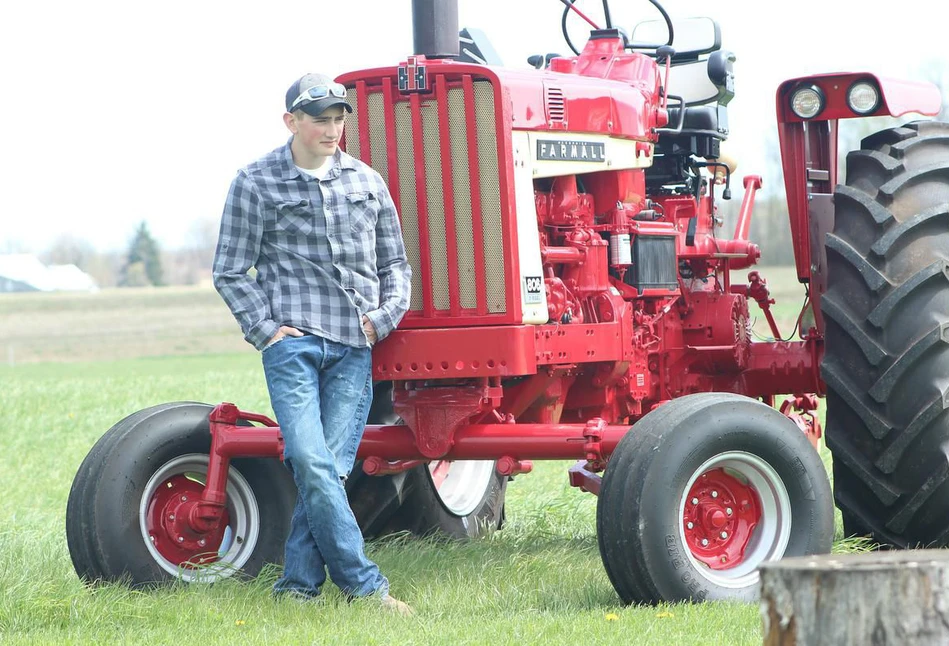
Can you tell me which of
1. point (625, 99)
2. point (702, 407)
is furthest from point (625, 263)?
point (702, 407)

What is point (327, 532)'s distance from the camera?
209 inches

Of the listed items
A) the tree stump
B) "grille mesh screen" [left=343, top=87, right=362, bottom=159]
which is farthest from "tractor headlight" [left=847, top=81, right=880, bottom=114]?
the tree stump

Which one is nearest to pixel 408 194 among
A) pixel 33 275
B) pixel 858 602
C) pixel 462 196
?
pixel 462 196

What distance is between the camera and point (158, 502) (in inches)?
239

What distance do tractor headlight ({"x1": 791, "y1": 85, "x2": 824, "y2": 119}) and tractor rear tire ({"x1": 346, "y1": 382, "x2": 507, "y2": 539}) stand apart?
2.26 m

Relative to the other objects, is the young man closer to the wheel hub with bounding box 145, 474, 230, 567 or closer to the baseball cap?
the baseball cap

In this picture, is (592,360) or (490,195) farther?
(592,360)

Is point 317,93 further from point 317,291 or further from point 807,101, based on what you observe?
point 807,101

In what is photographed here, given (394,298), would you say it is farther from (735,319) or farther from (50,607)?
(735,319)

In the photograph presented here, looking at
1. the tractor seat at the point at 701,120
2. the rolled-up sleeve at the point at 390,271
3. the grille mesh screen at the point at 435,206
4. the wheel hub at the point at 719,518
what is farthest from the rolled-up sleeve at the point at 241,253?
the tractor seat at the point at 701,120

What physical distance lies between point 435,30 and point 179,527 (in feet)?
7.48

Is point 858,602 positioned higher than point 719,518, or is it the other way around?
point 858,602

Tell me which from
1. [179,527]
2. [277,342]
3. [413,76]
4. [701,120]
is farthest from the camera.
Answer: [701,120]

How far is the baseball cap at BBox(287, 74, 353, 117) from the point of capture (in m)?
5.33
